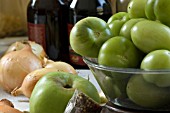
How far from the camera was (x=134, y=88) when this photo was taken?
527 millimetres

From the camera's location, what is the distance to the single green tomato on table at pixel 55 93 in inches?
22.9

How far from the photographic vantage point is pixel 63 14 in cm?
108

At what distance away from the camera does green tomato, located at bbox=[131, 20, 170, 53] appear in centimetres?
52

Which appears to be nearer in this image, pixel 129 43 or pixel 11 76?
pixel 129 43

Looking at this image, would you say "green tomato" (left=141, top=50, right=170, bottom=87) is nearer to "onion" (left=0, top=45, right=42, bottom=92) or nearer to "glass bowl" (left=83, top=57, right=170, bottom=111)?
"glass bowl" (left=83, top=57, right=170, bottom=111)

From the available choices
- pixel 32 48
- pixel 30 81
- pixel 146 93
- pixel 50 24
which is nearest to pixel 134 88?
pixel 146 93

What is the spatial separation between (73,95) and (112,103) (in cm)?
5

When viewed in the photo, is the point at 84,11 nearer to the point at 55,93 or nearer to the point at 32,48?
the point at 32,48

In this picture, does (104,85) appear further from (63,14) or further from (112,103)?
(63,14)

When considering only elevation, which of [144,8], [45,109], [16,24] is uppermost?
[144,8]

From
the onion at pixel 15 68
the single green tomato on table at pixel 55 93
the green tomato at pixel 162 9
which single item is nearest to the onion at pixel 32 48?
the onion at pixel 15 68

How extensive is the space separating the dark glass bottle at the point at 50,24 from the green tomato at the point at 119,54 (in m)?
0.54

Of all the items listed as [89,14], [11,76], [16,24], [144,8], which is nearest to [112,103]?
[144,8]

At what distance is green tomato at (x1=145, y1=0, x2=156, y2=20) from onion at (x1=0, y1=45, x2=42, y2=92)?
34cm
